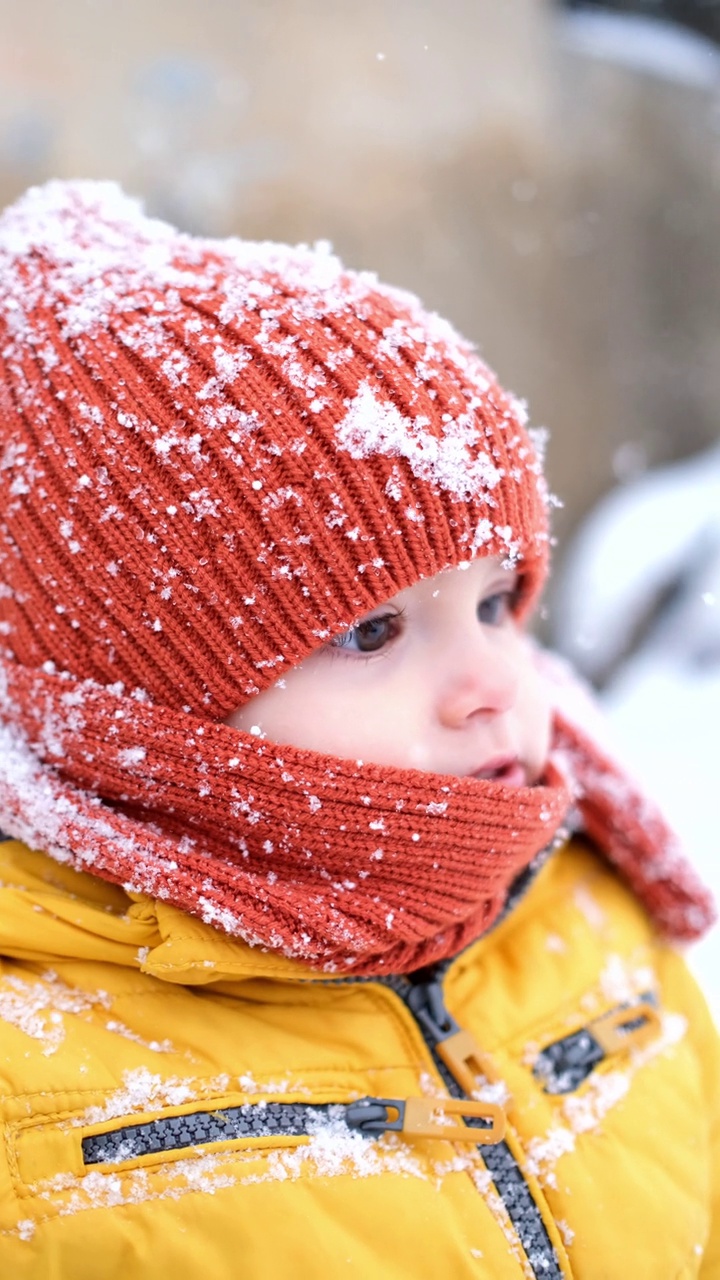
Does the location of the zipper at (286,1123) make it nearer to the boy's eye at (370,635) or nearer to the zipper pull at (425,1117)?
the zipper pull at (425,1117)

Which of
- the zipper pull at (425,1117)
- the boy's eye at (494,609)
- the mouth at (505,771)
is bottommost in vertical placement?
the zipper pull at (425,1117)

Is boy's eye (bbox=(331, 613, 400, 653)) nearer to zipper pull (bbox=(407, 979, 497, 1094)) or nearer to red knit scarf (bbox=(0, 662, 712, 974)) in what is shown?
red knit scarf (bbox=(0, 662, 712, 974))

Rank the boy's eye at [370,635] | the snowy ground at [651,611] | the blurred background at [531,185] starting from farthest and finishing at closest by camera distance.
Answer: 1. the snowy ground at [651,611]
2. the blurred background at [531,185]
3. the boy's eye at [370,635]

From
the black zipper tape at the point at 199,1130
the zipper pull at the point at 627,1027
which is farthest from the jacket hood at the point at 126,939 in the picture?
the zipper pull at the point at 627,1027

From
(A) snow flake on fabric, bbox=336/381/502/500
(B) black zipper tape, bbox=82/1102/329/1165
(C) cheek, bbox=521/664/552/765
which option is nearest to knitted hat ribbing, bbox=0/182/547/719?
(A) snow flake on fabric, bbox=336/381/502/500

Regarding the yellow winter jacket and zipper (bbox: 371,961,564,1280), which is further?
zipper (bbox: 371,961,564,1280)

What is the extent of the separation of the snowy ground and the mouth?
0.89 meters

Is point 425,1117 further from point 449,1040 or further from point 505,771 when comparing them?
point 505,771

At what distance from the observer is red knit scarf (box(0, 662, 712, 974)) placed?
2.72ft

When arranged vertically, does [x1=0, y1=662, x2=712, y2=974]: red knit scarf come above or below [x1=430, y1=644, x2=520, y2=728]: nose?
below

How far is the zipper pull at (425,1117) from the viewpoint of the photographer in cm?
86

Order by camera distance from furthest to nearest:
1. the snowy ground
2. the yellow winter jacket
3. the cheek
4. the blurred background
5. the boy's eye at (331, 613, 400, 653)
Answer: the snowy ground < the blurred background < the cheek < the boy's eye at (331, 613, 400, 653) < the yellow winter jacket

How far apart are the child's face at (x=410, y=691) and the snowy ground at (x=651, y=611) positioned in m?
0.98

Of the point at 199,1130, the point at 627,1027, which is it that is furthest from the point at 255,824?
the point at 627,1027
